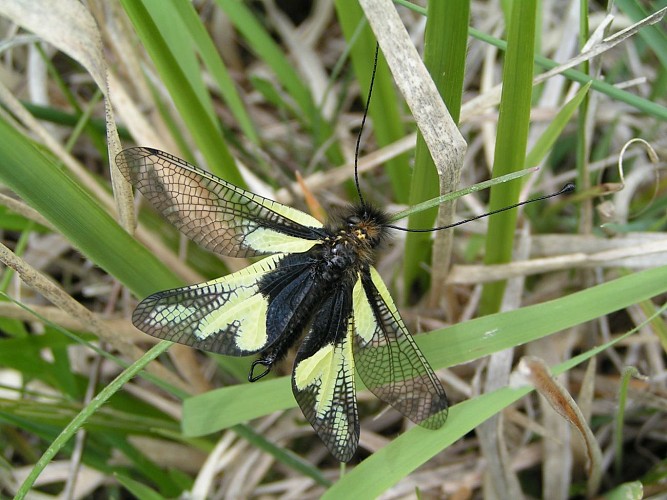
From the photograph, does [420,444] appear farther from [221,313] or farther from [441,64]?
[441,64]

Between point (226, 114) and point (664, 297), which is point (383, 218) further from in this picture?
point (226, 114)

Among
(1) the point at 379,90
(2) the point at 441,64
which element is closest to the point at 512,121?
(2) the point at 441,64

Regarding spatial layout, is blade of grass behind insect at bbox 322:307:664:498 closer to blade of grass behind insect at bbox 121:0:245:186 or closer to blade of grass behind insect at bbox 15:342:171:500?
blade of grass behind insect at bbox 15:342:171:500

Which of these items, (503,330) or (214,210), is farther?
Answer: (214,210)

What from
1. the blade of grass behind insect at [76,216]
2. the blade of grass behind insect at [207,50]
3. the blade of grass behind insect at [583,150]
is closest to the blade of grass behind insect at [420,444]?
the blade of grass behind insect at [76,216]

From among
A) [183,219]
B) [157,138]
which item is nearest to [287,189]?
[157,138]

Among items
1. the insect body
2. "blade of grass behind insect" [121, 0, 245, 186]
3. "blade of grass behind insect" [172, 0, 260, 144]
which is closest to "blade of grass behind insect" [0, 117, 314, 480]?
the insect body

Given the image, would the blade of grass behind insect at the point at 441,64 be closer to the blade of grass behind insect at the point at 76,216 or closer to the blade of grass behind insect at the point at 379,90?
the blade of grass behind insect at the point at 379,90

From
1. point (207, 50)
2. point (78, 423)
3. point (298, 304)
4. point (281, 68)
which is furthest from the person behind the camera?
point (281, 68)
